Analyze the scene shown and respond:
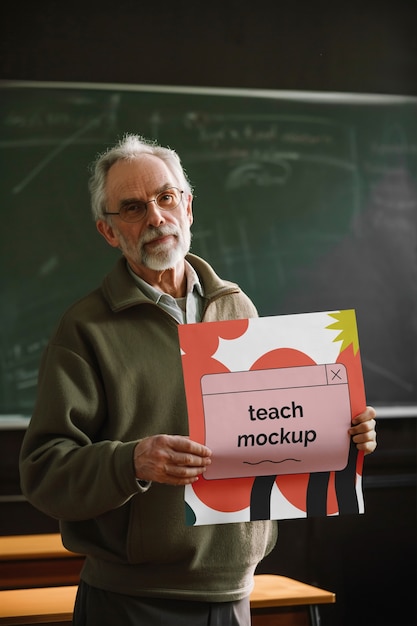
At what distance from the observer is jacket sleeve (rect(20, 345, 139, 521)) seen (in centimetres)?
138

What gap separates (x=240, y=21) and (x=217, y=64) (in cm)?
22

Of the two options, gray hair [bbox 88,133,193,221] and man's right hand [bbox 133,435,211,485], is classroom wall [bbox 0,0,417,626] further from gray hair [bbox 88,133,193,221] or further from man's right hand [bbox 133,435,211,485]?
man's right hand [bbox 133,435,211,485]

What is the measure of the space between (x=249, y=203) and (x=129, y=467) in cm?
232

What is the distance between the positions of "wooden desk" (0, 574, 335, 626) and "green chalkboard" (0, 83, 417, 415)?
105cm

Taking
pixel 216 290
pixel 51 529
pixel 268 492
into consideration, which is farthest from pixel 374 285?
pixel 268 492

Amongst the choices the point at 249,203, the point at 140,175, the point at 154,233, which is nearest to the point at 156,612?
the point at 154,233

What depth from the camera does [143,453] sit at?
135 cm

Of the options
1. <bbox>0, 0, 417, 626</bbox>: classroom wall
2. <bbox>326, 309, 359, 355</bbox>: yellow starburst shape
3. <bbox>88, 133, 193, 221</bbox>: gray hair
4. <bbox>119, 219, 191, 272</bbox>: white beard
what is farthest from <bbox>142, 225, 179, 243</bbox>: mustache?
<bbox>0, 0, 417, 626</bbox>: classroom wall

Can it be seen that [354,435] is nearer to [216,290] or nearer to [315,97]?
[216,290]

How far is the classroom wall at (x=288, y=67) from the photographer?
3.40 m

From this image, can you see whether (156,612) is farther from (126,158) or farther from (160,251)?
(126,158)

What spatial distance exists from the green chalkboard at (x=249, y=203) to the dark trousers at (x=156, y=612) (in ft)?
6.19

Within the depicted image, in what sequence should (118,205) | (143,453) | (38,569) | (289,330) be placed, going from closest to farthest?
(143,453)
(289,330)
(118,205)
(38,569)

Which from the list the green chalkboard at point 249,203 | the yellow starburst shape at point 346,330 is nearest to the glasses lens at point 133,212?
the yellow starburst shape at point 346,330
